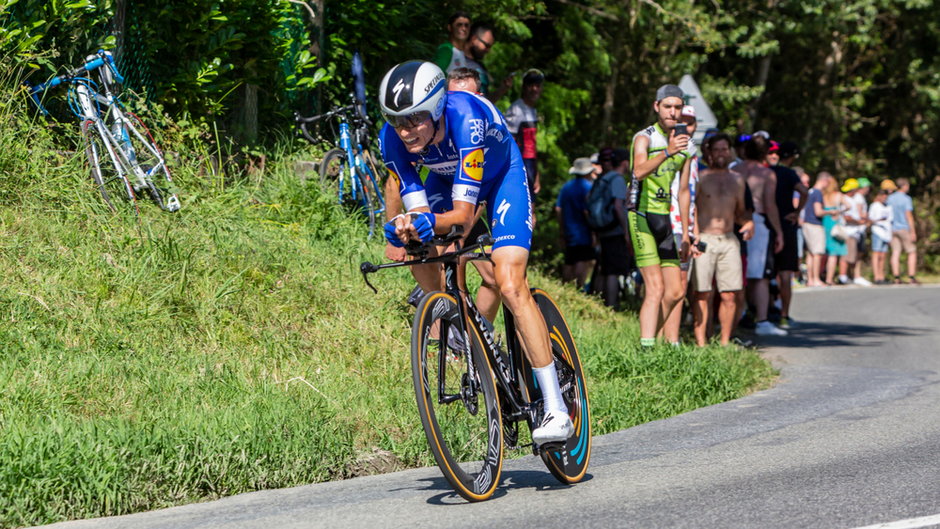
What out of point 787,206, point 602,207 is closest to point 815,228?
point 787,206

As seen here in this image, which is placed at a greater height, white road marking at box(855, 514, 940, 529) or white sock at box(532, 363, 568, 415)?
white sock at box(532, 363, 568, 415)

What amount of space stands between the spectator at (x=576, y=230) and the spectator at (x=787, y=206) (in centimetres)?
211

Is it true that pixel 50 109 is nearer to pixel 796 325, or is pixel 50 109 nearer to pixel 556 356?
pixel 556 356

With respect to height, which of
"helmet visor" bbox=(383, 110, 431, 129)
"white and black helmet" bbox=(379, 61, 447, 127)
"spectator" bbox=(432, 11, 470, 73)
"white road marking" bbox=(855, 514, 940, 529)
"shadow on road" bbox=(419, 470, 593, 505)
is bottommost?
"shadow on road" bbox=(419, 470, 593, 505)

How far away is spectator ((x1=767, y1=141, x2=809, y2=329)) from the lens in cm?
1436

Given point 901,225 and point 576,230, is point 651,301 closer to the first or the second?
point 576,230

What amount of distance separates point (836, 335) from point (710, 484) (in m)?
9.38

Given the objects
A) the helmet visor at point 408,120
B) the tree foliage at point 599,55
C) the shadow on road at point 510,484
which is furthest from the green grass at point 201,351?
the helmet visor at point 408,120

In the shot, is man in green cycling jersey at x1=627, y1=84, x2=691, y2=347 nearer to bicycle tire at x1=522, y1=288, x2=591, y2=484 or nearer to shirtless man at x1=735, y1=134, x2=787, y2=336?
shirtless man at x1=735, y1=134, x2=787, y2=336

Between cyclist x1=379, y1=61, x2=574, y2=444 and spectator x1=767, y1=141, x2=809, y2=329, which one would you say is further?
spectator x1=767, y1=141, x2=809, y2=329

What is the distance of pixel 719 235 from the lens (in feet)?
40.5

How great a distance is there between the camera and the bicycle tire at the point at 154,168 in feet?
33.2

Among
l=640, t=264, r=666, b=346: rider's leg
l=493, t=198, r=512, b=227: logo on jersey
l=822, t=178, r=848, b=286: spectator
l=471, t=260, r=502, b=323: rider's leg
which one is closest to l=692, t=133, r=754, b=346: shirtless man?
l=640, t=264, r=666, b=346: rider's leg

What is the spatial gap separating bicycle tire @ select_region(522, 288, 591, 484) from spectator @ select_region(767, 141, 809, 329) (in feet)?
27.5
